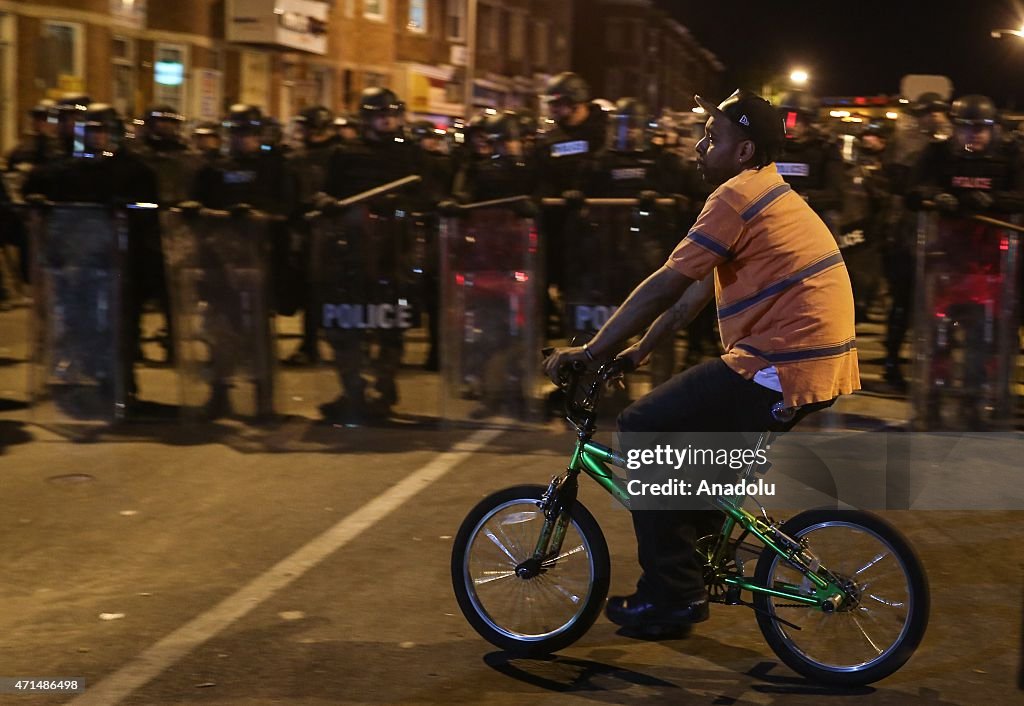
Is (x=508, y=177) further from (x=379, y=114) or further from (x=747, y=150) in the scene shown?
(x=747, y=150)

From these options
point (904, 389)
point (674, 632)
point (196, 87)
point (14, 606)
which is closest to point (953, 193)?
point (904, 389)

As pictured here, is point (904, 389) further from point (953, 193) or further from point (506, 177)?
point (506, 177)

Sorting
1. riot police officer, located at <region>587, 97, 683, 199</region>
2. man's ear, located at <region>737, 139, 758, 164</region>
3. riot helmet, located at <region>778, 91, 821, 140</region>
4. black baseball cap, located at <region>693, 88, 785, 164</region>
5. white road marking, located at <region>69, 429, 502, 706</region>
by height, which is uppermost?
riot helmet, located at <region>778, 91, 821, 140</region>

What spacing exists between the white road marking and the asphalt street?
1 cm

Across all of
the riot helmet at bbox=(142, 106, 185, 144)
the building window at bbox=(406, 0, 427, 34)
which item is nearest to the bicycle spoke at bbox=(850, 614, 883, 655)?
the riot helmet at bbox=(142, 106, 185, 144)

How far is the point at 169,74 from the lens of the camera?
33500 mm

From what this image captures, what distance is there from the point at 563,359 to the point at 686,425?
480 mm

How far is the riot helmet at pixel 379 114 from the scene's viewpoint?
10734 mm

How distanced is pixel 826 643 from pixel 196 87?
104 feet

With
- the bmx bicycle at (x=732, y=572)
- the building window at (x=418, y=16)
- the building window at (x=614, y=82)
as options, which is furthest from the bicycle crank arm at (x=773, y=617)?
the building window at (x=614, y=82)

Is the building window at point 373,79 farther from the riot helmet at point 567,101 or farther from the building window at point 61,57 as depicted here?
the riot helmet at point 567,101

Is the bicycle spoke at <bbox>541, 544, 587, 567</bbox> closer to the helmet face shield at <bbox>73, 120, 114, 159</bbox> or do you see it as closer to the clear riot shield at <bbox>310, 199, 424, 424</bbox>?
the clear riot shield at <bbox>310, 199, 424, 424</bbox>

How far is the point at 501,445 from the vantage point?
363 inches

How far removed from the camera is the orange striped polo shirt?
480cm
